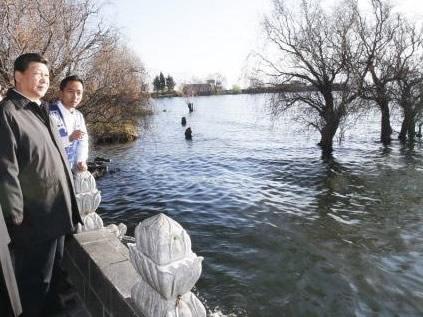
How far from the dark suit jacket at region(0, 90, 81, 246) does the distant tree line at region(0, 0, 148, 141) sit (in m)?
11.4

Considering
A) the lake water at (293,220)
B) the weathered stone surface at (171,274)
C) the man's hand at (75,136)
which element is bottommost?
the lake water at (293,220)

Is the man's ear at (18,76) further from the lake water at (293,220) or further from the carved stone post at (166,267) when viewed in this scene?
the lake water at (293,220)

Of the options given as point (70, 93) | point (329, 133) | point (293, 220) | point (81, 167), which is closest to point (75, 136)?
point (81, 167)

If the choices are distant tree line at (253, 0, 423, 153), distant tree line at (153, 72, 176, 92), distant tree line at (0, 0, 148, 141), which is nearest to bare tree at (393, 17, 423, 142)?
distant tree line at (253, 0, 423, 153)

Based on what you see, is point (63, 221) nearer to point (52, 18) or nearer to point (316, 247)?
point (316, 247)

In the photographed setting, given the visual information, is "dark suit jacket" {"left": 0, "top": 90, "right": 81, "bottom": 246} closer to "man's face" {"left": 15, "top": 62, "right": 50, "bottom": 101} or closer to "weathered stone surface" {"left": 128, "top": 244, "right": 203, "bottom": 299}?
"man's face" {"left": 15, "top": 62, "right": 50, "bottom": 101}

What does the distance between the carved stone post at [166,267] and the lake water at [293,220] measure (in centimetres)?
368

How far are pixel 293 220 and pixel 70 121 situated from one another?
6903 millimetres

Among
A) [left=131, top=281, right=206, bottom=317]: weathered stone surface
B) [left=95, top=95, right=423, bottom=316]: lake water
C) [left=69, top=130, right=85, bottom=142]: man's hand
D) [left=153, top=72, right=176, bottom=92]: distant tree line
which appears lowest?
[left=95, top=95, right=423, bottom=316]: lake water

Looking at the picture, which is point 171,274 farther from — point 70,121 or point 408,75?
point 408,75

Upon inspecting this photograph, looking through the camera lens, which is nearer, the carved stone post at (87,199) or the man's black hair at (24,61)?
the man's black hair at (24,61)

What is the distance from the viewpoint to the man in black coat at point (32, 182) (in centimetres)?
277

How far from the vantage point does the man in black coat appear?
9.10 feet

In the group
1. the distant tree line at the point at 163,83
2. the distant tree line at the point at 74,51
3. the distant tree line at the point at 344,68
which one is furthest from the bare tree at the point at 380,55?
the distant tree line at the point at 163,83
